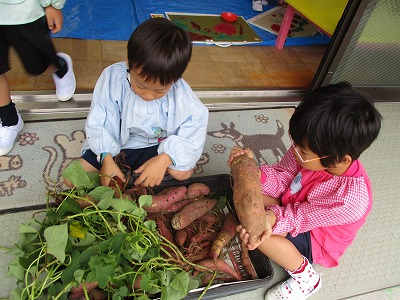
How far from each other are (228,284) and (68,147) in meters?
0.74

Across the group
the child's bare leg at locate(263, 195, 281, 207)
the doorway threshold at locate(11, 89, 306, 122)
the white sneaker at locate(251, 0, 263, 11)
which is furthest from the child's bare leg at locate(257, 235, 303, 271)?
the white sneaker at locate(251, 0, 263, 11)

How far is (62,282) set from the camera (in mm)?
764

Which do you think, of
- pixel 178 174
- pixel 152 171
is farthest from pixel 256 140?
pixel 152 171

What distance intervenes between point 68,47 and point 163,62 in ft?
3.50

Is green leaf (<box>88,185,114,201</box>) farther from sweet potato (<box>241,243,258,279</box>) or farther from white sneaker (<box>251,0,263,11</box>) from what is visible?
white sneaker (<box>251,0,263,11</box>)

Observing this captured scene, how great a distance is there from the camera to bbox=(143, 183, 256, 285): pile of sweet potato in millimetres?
958

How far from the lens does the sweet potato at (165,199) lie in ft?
3.22

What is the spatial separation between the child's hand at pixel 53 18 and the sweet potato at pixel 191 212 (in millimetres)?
706

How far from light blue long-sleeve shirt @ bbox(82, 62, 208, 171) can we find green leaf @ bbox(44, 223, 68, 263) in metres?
0.32

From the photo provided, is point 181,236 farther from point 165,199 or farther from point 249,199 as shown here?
point 249,199

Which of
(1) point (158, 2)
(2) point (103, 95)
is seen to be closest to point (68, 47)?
(1) point (158, 2)

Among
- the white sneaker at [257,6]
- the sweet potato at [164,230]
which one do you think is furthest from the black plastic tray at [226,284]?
the white sneaker at [257,6]

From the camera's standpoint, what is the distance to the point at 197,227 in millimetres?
1039

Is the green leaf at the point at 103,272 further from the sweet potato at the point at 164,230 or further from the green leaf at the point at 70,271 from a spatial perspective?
the sweet potato at the point at 164,230
